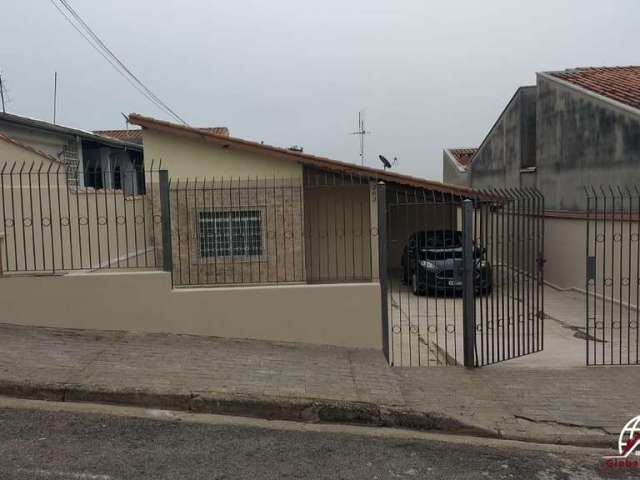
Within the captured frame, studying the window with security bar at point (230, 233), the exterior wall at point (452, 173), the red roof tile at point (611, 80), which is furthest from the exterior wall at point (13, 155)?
the exterior wall at point (452, 173)

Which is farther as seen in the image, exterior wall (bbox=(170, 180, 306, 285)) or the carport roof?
the carport roof

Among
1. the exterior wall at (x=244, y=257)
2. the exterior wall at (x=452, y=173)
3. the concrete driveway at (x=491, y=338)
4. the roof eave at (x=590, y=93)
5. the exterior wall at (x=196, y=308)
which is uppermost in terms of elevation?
the roof eave at (x=590, y=93)

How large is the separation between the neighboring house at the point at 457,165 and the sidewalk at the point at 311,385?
741 inches

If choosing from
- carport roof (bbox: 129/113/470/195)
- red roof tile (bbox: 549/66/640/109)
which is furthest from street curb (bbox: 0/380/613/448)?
red roof tile (bbox: 549/66/640/109)

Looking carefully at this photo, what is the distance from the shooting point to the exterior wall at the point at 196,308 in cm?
700

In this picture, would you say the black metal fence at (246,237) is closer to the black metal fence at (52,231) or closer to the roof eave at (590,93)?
the black metal fence at (52,231)

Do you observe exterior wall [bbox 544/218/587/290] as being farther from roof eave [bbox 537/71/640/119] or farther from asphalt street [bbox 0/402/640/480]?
asphalt street [bbox 0/402/640/480]

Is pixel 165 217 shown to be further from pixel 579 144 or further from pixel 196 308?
pixel 579 144

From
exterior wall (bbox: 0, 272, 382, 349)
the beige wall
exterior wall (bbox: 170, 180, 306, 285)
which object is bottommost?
exterior wall (bbox: 0, 272, 382, 349)

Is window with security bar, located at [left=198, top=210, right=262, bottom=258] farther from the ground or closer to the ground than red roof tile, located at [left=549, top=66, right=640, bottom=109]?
closer to the ground

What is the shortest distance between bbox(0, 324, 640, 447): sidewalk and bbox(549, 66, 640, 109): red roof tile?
25.4 feet

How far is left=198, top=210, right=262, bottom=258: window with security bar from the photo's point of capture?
8.55 meters

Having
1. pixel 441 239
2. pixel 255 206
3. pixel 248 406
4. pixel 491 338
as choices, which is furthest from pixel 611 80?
pixel 248 406

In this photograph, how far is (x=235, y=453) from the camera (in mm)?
4324
